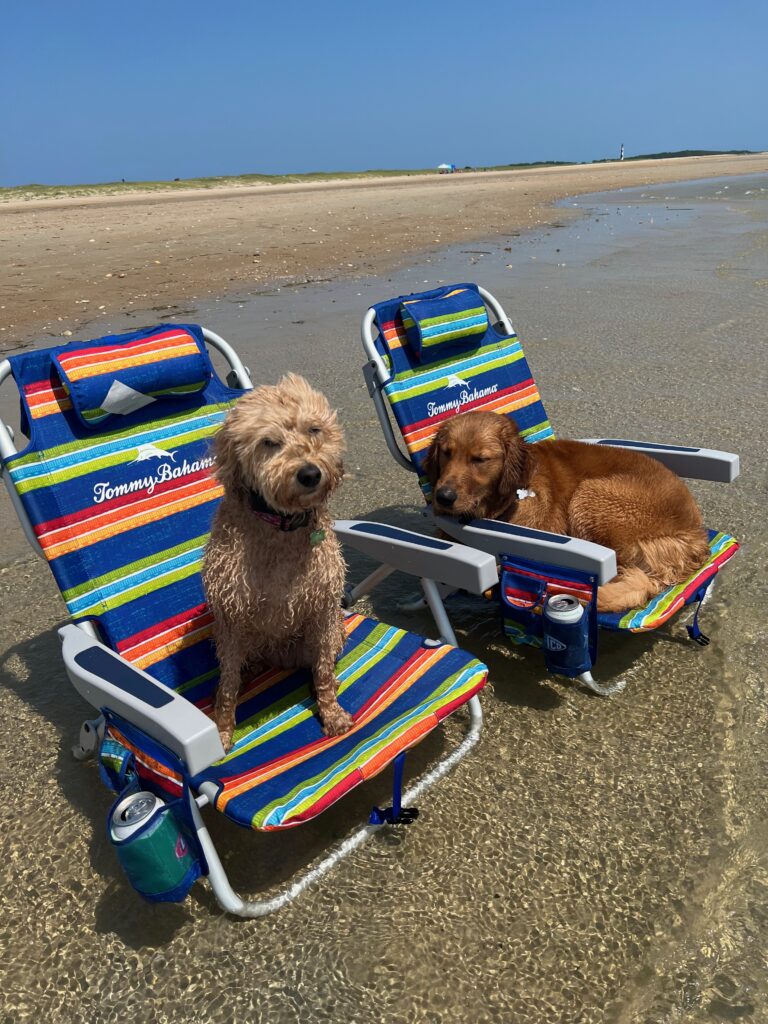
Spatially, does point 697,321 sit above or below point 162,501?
below

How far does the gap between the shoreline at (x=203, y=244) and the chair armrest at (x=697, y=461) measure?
8948 millimetres

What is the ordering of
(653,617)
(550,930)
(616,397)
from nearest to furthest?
(550,930) → (653,617) → (616,397)

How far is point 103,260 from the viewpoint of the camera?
58.7ft

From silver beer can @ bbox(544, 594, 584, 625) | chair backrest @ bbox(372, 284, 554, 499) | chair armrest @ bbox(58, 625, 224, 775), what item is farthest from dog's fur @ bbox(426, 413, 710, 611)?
chair armrest @ bbox(58, 625, 224, 775)

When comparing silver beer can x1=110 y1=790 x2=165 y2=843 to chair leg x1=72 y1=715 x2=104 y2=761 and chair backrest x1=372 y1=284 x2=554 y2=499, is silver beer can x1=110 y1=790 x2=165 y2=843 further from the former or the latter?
chair backrest x1=372 y1=284 x2=554 y2=499

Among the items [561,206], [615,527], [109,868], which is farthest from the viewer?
[561,206]

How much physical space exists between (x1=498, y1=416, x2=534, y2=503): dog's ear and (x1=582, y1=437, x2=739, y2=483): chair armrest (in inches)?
32.3

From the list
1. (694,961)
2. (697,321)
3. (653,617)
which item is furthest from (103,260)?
(694,961)

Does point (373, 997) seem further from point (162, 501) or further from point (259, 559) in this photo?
point (162, 501)

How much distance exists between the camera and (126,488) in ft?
11.6

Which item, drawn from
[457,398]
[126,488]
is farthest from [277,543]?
[457,398]

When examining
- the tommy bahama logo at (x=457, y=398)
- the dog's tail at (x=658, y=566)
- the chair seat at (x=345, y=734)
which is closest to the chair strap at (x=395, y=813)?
the chair seat at (x=345, y=734)

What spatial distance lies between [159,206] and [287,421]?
3450cm

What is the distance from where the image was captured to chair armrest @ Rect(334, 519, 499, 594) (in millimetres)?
3357
